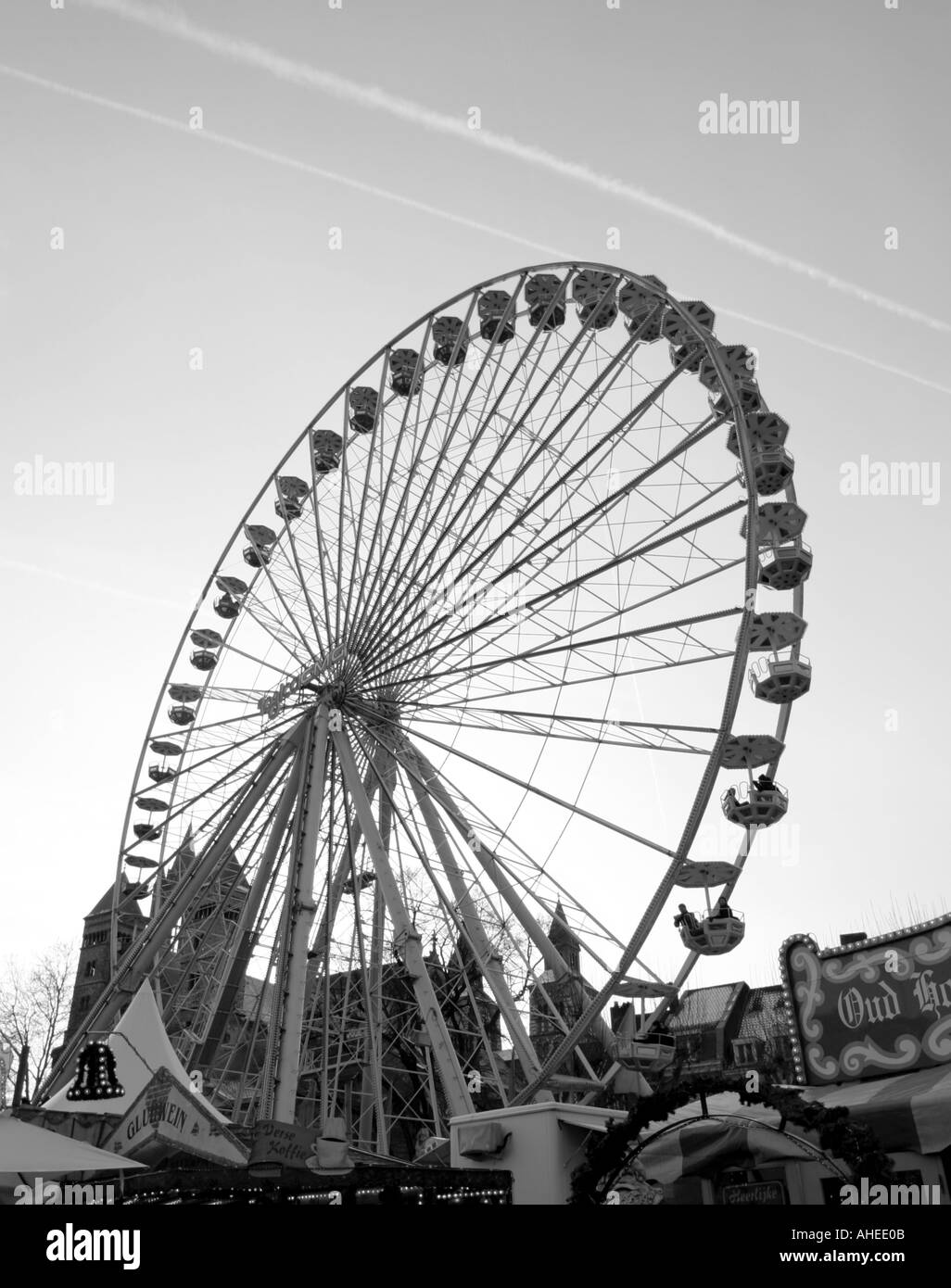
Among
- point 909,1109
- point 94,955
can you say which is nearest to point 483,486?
point 909,1109

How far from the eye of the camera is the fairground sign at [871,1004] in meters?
12.6

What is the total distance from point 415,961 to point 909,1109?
9.35 m

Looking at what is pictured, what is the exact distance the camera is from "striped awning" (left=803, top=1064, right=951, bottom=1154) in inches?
440

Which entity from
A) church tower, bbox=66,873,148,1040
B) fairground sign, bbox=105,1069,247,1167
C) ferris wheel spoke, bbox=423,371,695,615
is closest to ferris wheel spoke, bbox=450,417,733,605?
ferris wheel spoke, bbox=423,371,695,615

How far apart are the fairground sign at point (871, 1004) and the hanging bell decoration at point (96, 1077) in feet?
30.5

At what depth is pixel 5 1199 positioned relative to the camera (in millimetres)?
16453

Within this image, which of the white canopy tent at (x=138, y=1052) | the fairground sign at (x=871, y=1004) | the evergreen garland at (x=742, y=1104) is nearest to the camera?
the evergreen garland at (x=742, y=1104)

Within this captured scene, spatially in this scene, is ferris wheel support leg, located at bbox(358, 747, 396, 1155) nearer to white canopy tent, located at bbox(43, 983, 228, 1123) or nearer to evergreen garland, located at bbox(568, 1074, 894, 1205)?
white canopy tent, located at bbox(43, 983, 228, 1123)

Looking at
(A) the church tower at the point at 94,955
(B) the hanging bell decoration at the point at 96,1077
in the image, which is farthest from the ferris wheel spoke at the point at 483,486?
(A) the church tower at the point at 94,955

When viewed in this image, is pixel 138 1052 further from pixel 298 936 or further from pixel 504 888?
pixel 504 888

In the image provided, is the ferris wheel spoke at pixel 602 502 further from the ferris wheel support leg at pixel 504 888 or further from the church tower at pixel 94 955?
the church tower at pixel 94 955

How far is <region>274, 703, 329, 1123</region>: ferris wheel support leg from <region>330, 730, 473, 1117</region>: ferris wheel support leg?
724 millimetres
